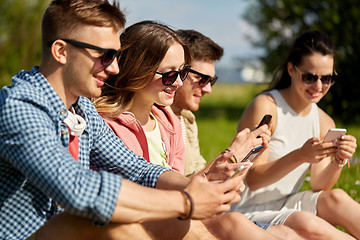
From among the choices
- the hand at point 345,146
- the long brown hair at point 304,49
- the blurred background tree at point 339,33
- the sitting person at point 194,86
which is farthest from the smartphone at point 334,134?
the blurred background tree at point 339,33

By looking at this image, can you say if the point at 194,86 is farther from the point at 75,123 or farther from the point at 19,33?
the point at 19,33

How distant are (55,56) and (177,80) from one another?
1.10 m

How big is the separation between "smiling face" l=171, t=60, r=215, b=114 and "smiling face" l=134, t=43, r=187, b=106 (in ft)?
1.71

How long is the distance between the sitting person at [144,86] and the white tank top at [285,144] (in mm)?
864

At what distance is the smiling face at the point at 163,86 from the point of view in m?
3.39

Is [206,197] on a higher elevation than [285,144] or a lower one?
higher

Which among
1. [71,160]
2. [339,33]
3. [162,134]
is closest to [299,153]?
[162,134]

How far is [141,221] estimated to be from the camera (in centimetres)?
234

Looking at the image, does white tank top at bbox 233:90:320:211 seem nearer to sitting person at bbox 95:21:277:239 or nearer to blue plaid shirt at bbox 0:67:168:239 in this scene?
sitting person at bbox 95:21:277:239

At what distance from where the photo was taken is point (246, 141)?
11.1 ft

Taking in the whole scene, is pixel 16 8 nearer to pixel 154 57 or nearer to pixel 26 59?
pixel 26 59

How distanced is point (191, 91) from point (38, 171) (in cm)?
201

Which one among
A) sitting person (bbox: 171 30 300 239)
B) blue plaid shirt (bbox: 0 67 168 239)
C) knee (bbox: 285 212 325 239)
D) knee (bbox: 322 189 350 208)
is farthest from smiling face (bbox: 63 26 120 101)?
knee (bbox: 322 189 350 208)

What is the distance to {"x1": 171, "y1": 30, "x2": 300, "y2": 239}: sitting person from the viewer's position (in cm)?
400
